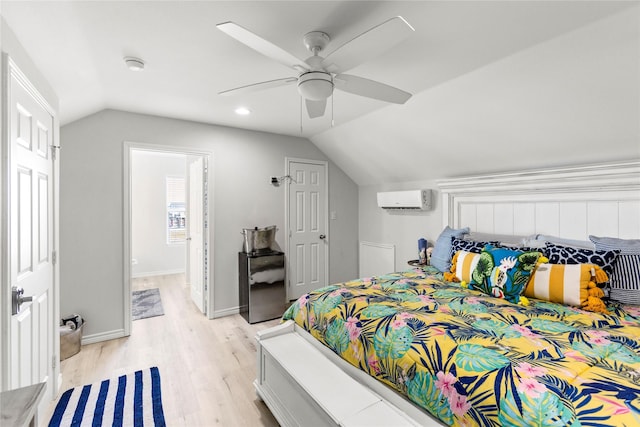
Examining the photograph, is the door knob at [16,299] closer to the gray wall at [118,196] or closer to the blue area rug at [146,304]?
the gray wall at [118,196]

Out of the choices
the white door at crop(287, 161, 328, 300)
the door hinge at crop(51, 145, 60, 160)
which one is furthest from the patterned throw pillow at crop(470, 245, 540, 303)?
the door hinge at crop(51, 145, 60, 160)

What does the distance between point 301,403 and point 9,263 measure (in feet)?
5.26

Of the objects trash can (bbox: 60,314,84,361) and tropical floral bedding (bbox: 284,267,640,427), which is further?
trash can (bbox: 60,314,84,361)

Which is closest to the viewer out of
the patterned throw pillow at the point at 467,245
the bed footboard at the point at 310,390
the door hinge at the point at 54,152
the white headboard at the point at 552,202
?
the bed footboard at the point at 310,390

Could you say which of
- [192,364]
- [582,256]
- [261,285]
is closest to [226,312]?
[261,285]

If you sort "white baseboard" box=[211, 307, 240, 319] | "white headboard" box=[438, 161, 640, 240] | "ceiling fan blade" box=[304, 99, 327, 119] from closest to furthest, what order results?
1. "ceiling fan blade" box=[304, 99, 327, 119]
2. "white headboard" box=[438, 161, 640, 240]
3. "white baseboard" box=[211, 307, 240, 319]

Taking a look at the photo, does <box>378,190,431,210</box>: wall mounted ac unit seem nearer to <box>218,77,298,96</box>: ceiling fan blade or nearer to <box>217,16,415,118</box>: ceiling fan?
<box>217,16,415,118</box>: ceiling fan

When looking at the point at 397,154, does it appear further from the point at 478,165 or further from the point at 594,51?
the point at 594,51

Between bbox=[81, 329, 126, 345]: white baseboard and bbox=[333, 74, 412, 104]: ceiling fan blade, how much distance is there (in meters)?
3.29

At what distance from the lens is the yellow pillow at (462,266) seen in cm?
244

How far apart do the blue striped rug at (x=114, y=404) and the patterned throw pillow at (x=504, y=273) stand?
2.40 m

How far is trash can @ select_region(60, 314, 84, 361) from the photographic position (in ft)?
9.03

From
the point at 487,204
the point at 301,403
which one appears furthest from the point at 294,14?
the point at 487,204

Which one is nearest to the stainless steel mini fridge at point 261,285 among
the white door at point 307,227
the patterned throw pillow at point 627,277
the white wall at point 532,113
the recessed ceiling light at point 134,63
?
the white door at point 307,227
